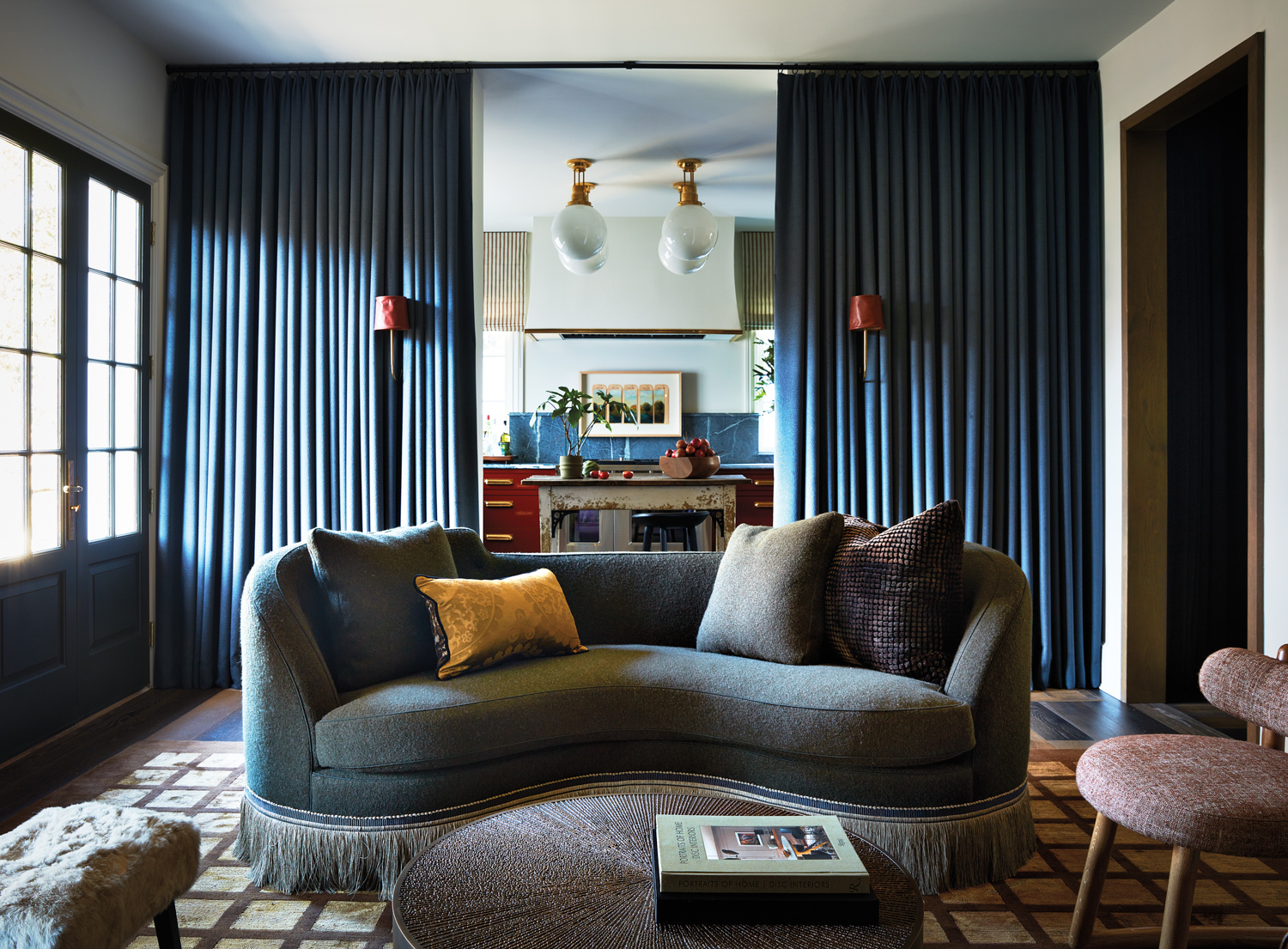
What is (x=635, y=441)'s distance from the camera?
669cm

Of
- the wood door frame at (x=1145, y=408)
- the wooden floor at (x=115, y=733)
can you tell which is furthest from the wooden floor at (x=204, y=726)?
the wood door frame at (x=1145, y=408)

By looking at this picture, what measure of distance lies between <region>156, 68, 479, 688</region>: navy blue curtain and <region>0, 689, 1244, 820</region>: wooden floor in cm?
30

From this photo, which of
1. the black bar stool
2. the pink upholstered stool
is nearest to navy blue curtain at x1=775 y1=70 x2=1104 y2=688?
the black bar stool

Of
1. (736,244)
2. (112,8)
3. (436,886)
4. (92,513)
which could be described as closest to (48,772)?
(92,513)

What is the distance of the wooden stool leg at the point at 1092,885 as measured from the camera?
1.69 meters

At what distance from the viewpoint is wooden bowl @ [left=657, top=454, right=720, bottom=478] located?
4.34 metres

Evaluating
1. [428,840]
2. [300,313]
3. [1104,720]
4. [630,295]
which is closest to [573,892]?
[428,840]

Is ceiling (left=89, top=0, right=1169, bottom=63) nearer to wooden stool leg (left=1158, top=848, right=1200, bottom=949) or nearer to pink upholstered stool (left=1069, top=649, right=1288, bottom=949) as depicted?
pink upholstered stool (left=1069, top=649, right=1288, bottom=949)

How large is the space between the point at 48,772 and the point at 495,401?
4.44 m

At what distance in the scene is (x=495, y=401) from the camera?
6785 mm

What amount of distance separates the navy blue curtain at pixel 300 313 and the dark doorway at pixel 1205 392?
3.10 m

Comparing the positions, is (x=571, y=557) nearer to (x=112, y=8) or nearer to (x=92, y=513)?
(x=92, y=513)

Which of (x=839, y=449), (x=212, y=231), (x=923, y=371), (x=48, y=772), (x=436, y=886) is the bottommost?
(x=48, y=772)

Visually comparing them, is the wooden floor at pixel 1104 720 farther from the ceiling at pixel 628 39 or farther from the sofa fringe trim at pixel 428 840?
the ceiling at pixel 628 39
